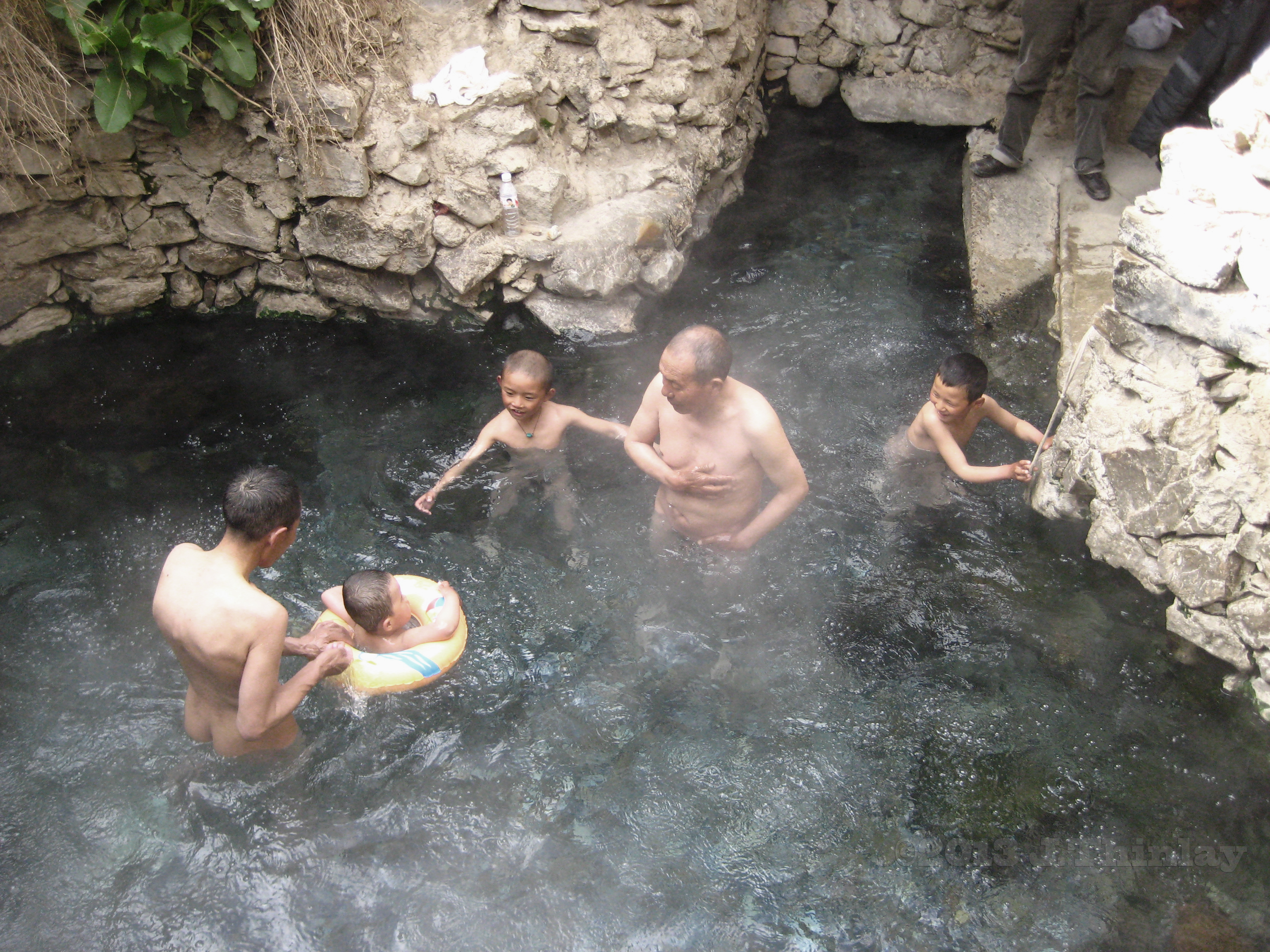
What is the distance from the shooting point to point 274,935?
3453 millimetres

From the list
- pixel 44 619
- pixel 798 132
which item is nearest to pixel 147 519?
pixel 44 619

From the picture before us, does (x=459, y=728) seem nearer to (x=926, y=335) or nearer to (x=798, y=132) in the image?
(x=926, y=335)

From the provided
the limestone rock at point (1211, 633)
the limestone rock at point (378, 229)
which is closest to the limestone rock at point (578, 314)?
the limestone rock at point (378, 229)

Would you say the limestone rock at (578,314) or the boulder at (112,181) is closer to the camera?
the boulder at (112,181)

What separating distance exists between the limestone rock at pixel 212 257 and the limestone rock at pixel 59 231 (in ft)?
1.49

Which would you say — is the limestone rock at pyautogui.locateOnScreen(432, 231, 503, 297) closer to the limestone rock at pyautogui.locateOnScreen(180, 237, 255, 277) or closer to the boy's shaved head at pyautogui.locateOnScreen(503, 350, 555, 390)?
the limestone rock at pyautogui.locateOnScreen(180, 237, 255, 277)

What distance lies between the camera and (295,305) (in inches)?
268

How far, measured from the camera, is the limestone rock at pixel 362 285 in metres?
6.59

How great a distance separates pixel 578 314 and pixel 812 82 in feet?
14.7

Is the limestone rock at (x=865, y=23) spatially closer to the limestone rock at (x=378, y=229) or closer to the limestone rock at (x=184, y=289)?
the limestone rock at (x=378, y=229)

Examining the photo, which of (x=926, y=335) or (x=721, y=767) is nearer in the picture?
(x=721, y=767)

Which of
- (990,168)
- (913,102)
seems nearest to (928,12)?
Result: (913,102)

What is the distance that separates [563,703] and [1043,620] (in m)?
2.55

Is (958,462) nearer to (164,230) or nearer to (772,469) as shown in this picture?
(772,469)
